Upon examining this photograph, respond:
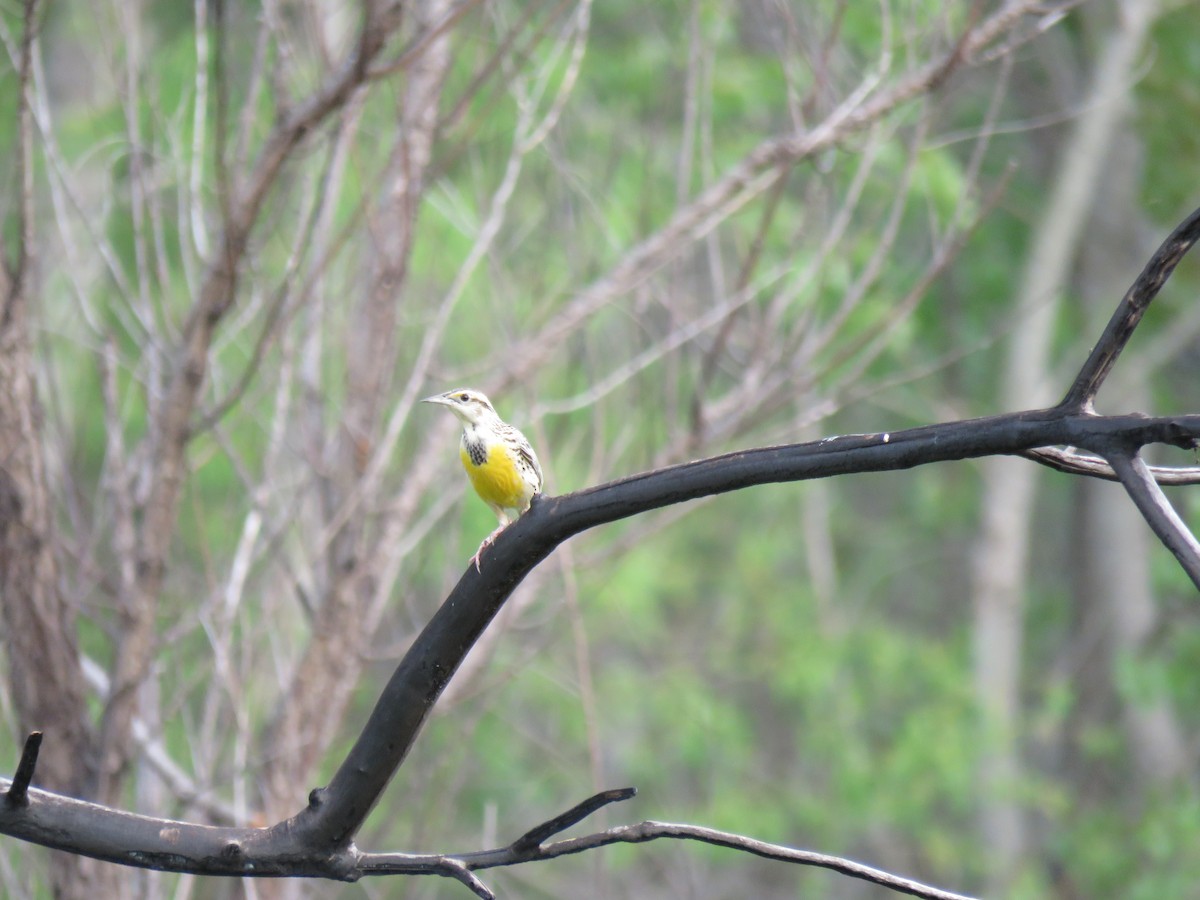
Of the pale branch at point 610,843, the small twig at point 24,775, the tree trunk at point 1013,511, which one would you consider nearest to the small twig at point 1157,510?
the pale branch at point 610,843

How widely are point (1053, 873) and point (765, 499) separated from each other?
5.20 m

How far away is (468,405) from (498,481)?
1.82ft

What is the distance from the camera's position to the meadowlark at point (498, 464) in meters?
3.04

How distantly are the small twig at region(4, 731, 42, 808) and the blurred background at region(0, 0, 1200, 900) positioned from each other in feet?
4.92

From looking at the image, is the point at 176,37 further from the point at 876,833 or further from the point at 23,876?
the point at 876,833

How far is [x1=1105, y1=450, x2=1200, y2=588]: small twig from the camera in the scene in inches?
53.0

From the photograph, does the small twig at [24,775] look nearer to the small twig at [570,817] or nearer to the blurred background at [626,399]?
the small twig at [570,817]

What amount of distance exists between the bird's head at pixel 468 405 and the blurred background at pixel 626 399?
0.33 metres

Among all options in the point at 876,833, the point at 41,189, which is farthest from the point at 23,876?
the point at 876,833

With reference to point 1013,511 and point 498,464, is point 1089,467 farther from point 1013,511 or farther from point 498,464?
point 1013,511

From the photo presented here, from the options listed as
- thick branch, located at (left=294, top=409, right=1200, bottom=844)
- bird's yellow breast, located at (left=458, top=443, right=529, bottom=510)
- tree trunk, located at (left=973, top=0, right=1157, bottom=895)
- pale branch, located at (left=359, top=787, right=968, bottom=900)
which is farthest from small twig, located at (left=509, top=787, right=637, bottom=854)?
tree trunk, located at (left=973, top=0, right=1157, bottom=895)

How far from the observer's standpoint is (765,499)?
16.1 metres

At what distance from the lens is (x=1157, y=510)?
4.60 feet

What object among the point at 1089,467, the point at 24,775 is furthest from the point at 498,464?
the point at 1089,467
